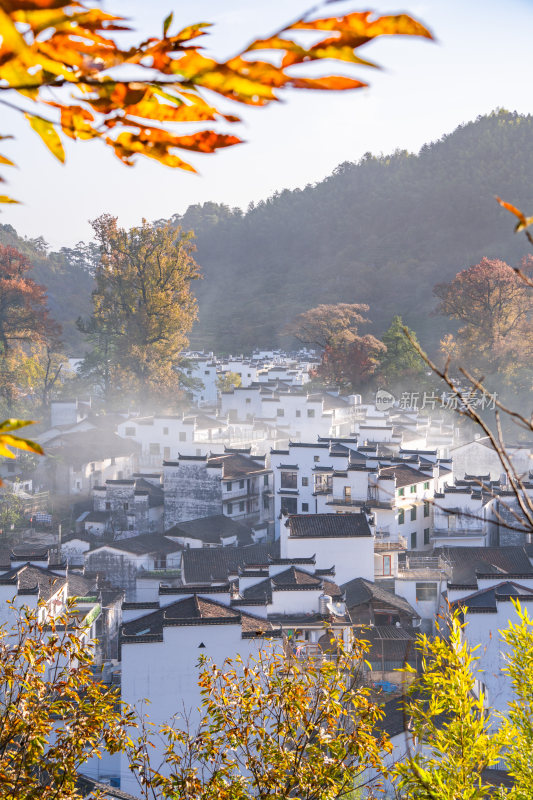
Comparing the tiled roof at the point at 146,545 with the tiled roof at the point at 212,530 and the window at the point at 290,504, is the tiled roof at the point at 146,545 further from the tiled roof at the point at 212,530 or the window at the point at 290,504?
the window at the point at 290,504

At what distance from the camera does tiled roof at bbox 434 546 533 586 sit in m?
11.6

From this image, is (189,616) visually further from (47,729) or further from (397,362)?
(397,362)

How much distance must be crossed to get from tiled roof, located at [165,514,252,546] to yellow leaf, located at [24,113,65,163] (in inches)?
537

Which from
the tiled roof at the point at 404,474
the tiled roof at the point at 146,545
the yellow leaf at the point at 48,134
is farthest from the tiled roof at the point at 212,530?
the yellow leaf at the point at 48,134

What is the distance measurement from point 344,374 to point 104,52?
23.2m

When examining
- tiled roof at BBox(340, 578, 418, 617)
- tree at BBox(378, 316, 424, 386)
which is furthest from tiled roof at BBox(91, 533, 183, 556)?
tree at BBox(378, 316, 424, 386)

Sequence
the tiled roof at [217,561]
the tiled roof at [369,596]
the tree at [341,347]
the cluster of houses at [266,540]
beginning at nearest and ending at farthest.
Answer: the cluster of houses at [266,540] < the tiled roof at [369,596] < the tiled roof at [217,561] < the tree at [341,347]

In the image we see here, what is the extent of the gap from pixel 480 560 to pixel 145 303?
12.8 m

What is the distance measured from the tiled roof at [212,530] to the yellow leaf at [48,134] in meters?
13.6

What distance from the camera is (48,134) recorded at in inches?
32.3

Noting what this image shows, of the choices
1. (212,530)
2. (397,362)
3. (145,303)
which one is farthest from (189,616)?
(397,362)

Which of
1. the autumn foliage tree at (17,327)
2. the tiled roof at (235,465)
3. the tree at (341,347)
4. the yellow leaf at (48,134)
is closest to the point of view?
the yellow leaf at (48,134)

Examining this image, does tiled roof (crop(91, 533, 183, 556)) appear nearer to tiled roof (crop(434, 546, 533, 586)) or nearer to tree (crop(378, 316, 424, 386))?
tiled roof (crop(434, 546, 533, 586))

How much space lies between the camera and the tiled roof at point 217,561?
11.9m
